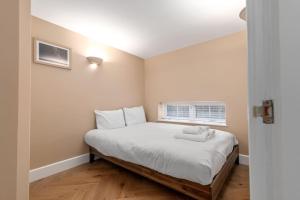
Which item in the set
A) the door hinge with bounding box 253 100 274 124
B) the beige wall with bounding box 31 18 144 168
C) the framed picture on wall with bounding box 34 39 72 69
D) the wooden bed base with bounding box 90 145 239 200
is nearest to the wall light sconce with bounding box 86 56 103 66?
the beige wall with bounding box 31 18 144 168

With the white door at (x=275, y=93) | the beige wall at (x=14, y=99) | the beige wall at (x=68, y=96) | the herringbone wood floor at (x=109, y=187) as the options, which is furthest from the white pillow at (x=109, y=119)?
the white door at (x=275, y=93)

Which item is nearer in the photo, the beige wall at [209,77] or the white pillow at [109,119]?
the beige wall at [209,77]

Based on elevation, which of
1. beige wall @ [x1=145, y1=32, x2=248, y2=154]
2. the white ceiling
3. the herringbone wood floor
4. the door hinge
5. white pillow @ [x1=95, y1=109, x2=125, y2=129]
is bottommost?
the herringbone wood floor

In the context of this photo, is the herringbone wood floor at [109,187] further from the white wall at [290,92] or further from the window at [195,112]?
the white wall at [290,92]

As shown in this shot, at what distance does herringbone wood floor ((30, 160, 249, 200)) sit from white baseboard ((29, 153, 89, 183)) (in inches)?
3.4

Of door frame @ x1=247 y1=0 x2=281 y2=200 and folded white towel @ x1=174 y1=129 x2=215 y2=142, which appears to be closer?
door frame @ x1=247 y1=0 x2=281 y2=200

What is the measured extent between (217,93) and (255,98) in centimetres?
255

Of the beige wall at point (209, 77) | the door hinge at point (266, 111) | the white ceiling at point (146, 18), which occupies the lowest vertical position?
the door hinge at point (266, 111)

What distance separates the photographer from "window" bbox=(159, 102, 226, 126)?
120 inches

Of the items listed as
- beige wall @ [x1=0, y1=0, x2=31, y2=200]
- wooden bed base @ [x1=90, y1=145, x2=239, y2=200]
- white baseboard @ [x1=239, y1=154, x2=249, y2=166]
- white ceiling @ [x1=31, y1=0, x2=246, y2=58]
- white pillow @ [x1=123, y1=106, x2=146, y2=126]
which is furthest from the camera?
white pillow @ [x1=123, y1=106, x2=146, y2=126]

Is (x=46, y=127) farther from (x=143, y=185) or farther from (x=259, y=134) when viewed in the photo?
(x=259, y=134)

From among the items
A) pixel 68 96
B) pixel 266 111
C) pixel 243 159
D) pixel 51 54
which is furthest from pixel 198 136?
pixel 51 54

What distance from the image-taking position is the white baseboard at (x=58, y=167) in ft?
7.05

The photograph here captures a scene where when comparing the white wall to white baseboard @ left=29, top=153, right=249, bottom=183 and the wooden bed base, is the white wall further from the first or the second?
white baseboard @ left=29, top=153, right=249, bottom=183
